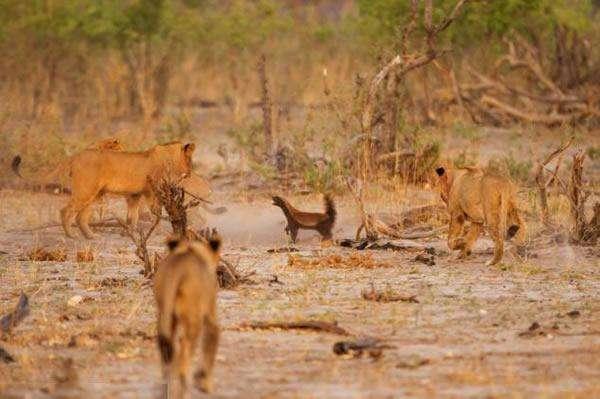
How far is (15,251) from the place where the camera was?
1283cm

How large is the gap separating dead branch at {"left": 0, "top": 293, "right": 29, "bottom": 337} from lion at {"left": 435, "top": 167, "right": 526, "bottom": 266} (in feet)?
13.4

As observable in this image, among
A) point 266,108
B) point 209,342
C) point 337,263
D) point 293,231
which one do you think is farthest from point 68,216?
point 209,342

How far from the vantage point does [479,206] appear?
11.7 meters

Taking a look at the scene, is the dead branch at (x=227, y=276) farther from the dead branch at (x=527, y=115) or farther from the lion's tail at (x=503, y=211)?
the dead branch at (x=527, y=115)

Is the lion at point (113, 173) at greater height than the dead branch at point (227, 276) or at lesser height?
greater

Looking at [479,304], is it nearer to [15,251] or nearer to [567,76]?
[15,251]

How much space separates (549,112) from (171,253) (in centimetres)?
1551

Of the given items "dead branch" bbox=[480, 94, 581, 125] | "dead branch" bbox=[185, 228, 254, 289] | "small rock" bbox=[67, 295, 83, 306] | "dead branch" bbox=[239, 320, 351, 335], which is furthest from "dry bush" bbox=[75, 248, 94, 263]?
"dead branch" bbox=[480, 94, 581, 125]

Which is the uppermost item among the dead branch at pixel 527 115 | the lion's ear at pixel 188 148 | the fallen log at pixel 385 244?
the dead branch at pixel 527 115

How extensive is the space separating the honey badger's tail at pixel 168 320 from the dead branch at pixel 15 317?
7.34ft

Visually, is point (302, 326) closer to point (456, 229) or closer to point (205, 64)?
point (456, 229)

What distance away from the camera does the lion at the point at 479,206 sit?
37.5ft

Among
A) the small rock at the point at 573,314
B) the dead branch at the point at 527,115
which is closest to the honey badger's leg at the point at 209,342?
the small rock at the point at 573,314

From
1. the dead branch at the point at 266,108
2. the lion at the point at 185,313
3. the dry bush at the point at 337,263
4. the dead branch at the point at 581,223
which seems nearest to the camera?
the lion at the point at 185,313
